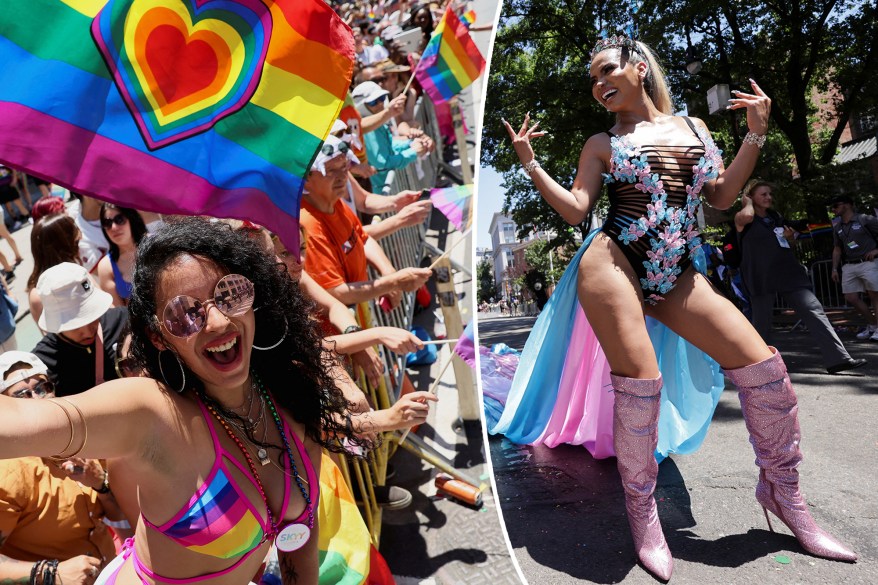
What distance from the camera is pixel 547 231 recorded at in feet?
3.95

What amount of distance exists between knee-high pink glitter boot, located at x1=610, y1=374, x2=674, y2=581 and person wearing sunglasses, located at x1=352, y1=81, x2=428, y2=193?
123 inches

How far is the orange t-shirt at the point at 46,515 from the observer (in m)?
1.90

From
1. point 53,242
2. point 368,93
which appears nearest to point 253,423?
point 53,242

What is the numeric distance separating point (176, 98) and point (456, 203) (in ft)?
4.31

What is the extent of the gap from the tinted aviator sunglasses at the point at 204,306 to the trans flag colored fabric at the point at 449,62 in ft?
9.26

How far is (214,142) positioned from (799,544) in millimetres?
1546

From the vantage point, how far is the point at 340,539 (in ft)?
6.32

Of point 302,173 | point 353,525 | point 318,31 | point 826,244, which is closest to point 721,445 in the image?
point 826,244

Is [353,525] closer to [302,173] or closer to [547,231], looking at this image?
[302,173]

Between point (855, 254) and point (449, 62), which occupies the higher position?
point (449, 62)

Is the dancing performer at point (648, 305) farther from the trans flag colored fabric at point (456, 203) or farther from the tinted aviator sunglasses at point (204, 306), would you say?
the trans flag colored fabric at point (456, 203)

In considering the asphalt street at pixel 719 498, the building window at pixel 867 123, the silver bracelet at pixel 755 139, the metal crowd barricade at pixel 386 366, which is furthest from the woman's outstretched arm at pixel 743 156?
the metal crowd barricade at pixel 386 366

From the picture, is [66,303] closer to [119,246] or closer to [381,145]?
[119,246]

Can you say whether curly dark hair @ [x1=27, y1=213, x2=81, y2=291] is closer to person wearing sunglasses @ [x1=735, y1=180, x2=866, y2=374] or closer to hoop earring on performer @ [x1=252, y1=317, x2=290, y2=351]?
hoop earring on performer @ [x1=252, y1=317, x2=290, y2=351]
